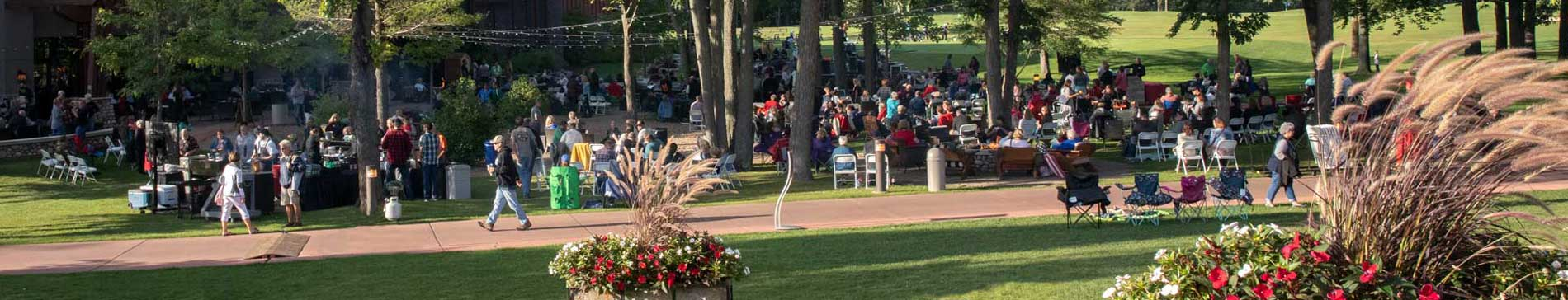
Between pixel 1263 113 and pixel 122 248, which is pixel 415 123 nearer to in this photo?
pixel 122 248

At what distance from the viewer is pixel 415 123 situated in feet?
112

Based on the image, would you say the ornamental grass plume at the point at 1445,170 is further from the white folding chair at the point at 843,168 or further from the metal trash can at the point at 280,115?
the metal trash can at the point at 280,115

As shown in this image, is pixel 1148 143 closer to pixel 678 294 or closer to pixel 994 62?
pixel 994 62

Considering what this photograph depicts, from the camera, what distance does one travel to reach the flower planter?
9812 millimetres

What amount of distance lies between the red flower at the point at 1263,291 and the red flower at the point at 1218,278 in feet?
0.47

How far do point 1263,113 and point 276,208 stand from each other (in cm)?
2042

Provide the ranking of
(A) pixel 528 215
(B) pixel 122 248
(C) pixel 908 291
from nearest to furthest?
(C) pixel 908 291 → (B) pixel 122 248 → (A) pixel 528 215

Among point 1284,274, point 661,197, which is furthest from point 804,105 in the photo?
point 1284,274

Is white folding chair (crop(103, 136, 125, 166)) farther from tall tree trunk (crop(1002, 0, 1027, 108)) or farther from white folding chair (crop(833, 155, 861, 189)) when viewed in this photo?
tall tree trunk (crop(1002, 0, 1027, 108))

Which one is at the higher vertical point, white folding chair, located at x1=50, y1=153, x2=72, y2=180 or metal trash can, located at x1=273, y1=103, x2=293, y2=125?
metal trash can, located at x1=273, y1=103, x2=293, y2=125

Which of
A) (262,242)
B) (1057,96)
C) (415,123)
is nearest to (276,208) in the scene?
(262,242)

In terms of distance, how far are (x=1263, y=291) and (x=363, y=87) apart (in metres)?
16.9

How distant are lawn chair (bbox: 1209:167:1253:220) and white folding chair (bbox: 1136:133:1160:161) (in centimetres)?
964

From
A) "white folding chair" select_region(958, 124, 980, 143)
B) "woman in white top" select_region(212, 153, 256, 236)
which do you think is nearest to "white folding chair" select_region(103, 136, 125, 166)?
"woman in white top" select_region(212, 153, 256, 236)
